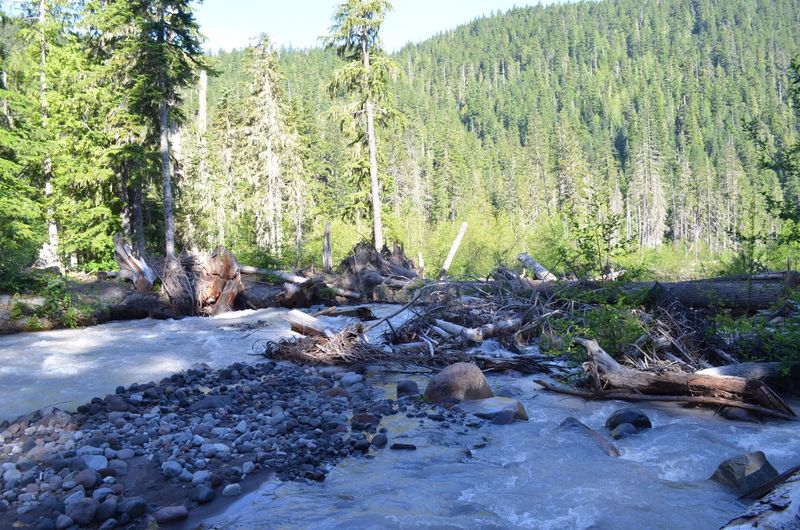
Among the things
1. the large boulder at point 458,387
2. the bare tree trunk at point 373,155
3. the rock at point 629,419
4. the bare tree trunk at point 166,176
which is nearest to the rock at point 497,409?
the large boulder at point 458,387

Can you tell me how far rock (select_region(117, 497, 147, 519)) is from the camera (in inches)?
165

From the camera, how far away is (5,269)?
13102 mm

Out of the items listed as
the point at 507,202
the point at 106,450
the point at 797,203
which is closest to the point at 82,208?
the point at 106,450

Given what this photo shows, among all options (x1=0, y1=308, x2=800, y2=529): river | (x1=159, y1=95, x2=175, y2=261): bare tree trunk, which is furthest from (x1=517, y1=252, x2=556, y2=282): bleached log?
(x1=159, y1=95, x2=175, y2=261): bare tree trunk

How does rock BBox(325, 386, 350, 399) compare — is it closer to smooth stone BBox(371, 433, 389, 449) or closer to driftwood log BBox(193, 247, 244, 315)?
smooth stone BBox(371, 433, 389, 449)

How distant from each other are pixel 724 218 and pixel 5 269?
10171 cm

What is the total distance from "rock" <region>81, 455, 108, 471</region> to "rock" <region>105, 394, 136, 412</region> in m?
1.63

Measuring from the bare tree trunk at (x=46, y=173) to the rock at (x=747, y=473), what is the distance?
21.3 meters

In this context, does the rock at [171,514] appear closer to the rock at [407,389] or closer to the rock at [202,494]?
the rock at [202,494]

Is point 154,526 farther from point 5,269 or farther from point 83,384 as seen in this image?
point 5,269

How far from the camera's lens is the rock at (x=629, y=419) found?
6.14 meters

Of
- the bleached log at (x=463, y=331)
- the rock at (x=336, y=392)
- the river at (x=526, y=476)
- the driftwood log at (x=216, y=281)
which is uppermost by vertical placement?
the driftwood log at (x=216, y=281)

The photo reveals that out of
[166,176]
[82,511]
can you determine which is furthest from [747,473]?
[166,176]

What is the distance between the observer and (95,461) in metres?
5.07
